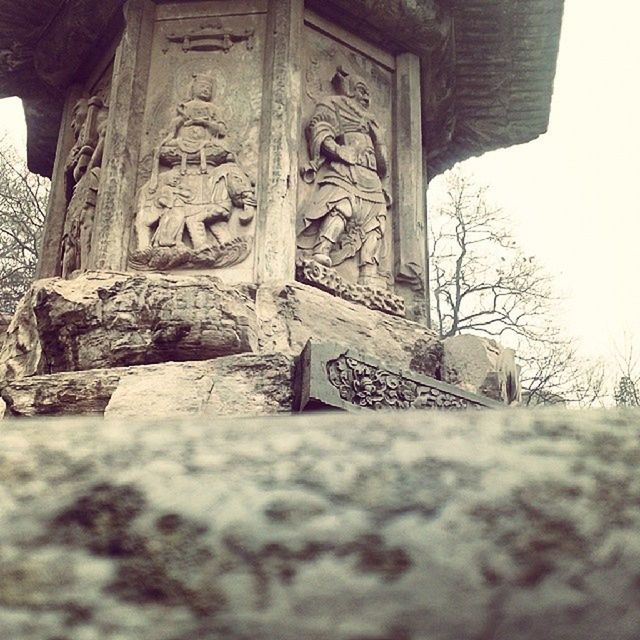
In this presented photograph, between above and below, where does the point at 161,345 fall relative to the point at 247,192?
below

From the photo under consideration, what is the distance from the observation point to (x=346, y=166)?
5742 mm

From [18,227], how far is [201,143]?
375 inches

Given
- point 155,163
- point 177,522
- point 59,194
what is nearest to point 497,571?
point 177,522

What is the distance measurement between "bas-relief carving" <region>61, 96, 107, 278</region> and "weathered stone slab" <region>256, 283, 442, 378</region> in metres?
1.58

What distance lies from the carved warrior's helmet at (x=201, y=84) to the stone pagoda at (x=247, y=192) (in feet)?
0.04

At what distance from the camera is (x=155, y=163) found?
17.8 ft

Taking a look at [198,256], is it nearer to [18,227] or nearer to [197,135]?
[197,135]

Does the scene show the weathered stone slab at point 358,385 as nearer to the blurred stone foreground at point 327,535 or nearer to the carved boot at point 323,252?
the carved boot at point 323,252

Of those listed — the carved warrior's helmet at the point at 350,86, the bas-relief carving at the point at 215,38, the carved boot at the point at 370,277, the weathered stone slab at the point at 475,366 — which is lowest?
the weathered stone slab at the point at 475,366

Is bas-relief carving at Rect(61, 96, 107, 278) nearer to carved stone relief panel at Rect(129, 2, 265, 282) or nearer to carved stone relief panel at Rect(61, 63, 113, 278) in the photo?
carved stone relief panel at Rect(61, 63, 113, 278)

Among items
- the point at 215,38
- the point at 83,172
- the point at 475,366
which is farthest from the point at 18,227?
the point at 475,366

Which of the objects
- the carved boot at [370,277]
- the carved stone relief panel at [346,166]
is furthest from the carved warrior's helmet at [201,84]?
the carved boot at [370,277]

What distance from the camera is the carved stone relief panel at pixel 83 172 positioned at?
5828 millimetres

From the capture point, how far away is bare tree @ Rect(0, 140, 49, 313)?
13.4m
